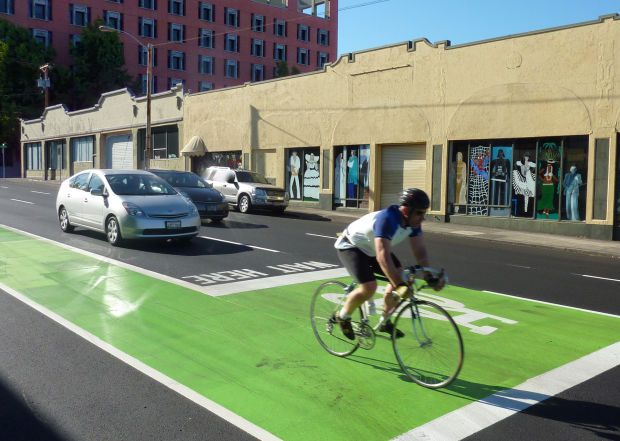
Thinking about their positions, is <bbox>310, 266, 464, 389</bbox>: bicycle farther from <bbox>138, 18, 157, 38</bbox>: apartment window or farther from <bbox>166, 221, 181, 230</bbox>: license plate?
<bbox>138, 18, 157, 38</bbox>: apartment window

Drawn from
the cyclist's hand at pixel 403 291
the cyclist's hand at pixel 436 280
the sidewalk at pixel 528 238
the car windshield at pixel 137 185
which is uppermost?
the car windshield at pixel 137 185

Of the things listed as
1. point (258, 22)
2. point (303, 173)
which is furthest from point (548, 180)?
point (258, 22)

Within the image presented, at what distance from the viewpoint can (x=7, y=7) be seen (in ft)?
183

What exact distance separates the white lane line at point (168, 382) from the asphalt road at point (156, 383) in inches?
2.8

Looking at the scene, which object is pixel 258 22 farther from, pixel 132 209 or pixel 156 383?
pixel 156 383

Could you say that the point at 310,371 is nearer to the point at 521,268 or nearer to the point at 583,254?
the point at 521,268

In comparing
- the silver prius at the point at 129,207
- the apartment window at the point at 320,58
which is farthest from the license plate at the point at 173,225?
the apartment window at the point at 320,58

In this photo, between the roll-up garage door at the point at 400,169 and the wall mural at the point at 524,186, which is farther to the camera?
the roll-up garage door at the point at 400,169

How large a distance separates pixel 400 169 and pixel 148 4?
1894 inches

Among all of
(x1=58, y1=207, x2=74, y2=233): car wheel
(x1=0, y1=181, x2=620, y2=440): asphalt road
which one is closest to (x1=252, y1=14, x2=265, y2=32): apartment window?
(x1=58, y1=207, x2=74, y2=233): car wheel

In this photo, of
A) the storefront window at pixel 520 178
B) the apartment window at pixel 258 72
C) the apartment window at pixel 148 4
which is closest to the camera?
the storefront window at pixel 520 178

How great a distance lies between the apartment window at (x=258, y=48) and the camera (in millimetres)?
68500

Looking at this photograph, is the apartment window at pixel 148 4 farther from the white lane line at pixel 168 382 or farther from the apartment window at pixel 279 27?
the white lane line at pixel 168 382

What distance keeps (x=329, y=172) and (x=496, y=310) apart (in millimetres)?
18798
